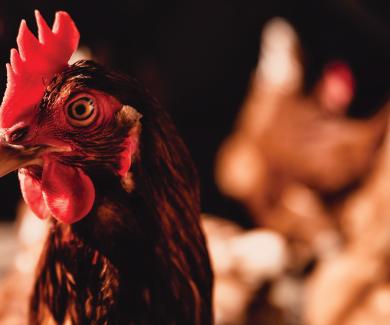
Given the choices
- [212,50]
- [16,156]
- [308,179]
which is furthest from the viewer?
[212,50]

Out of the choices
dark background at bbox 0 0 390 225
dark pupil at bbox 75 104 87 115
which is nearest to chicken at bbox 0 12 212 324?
dark pupil at bbox 75 104 87 115

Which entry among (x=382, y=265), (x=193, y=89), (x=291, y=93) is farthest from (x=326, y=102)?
(x=382, y=265)

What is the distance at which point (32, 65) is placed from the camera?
0.76 metres

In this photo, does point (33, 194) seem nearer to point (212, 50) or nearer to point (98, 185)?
point (98, 185)

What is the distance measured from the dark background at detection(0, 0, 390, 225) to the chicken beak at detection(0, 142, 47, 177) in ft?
4.80

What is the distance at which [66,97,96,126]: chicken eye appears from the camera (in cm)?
75

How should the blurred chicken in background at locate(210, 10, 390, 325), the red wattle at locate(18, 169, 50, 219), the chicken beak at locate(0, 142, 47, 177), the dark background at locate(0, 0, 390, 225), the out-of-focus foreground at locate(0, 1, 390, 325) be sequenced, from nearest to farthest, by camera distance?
1. the chicken beak at locate(0, 142, 47, 177)
2. the red wattle at locate(18, 169, 50, 219)
3. the out-of-focus foreground at locate(0, 1, 390, 325)
4. the blurred chicken in background at locate(210, 10, 390, 325)
5. the dark background at locate(0, 0, 390, 225)

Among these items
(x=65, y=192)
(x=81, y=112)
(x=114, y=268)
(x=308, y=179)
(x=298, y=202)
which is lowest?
(x=298, y=202)

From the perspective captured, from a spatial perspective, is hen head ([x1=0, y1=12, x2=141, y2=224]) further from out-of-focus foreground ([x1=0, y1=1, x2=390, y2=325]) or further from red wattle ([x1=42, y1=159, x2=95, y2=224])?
out-of-focus foreground ([x1=0, y1=1, x2=390, y2=325])

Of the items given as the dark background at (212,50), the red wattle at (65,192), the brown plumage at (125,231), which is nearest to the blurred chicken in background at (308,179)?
the dark background at (212,50)

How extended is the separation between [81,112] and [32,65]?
0.09 meters

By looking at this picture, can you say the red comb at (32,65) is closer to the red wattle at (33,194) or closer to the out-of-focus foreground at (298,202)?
the red wattle at (33,194)

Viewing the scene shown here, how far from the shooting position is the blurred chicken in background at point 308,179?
1.72 meters

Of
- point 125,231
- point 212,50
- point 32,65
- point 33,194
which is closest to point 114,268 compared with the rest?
point 125,231
